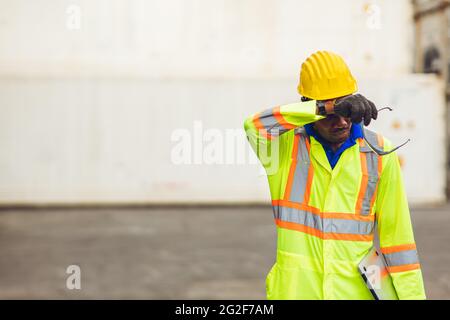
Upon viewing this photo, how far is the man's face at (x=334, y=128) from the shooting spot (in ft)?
8.19

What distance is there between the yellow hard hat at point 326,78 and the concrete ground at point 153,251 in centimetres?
428

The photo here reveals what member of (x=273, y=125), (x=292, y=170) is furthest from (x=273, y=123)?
(x=292, y=170)

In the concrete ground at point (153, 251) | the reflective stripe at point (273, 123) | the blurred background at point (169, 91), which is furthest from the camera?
the blurred background at point (169, 91)

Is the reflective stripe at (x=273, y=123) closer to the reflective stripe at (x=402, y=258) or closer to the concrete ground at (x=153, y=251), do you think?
the reflective stripe at (x=402, y=258)

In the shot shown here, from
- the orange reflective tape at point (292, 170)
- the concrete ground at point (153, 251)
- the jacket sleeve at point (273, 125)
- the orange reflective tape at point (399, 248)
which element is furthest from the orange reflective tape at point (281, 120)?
the concrete ground at point (153, 251)

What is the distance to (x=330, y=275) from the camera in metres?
2.54

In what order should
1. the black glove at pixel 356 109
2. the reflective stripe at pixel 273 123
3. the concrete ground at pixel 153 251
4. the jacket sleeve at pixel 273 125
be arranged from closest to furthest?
the black glove at pixel 356 109, the jacket sleeve at pixel 273 125, the reflective stripe at pixel 273 123, the concrete ground at pixel 153 251

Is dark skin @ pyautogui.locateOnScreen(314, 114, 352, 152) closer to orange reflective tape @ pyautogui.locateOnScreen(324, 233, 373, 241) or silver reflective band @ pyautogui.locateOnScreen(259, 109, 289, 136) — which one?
silver reflective band @ pyautogui.locateOnScreen(259, 109, 289, 136)

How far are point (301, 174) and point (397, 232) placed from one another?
Answer: 45 cm

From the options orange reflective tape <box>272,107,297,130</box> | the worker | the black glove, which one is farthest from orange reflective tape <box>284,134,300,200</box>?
the black glove

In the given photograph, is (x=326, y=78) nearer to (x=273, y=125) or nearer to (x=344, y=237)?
(x=273, y=125)

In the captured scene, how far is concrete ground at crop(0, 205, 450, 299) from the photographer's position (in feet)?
22.4
